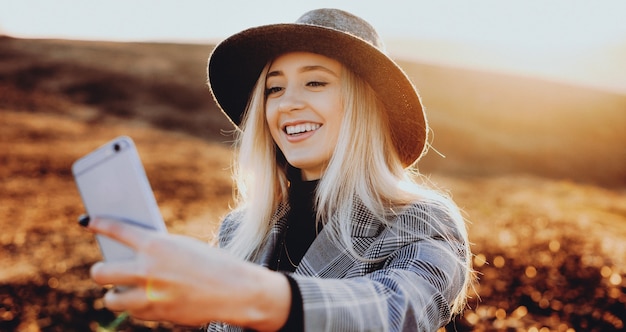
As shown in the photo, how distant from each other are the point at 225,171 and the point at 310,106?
1116cm

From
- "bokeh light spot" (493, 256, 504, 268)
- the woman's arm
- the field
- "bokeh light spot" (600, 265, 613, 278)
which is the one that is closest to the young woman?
the woman's arm

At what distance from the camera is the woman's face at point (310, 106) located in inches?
91.0

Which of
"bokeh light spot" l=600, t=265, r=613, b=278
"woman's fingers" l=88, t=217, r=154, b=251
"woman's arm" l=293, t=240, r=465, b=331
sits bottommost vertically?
"bokeh light spot" l=600, t=265, r=613, b=278

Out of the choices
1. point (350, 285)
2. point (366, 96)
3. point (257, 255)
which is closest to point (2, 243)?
point (257, 255)

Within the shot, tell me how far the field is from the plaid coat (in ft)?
10.7

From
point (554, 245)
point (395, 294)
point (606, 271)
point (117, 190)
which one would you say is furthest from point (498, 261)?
point (117, 190)

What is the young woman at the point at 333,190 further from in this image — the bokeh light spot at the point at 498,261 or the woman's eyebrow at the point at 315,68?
the bokeh light spot at the point at 498,261

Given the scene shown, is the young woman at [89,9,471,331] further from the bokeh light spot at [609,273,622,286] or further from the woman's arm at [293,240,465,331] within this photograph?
the bokeh light spot at [609,273,622,286]

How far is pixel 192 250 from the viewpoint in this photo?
947 mm

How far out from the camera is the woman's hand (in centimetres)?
94

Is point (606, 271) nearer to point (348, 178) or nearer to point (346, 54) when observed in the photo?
point (348, 178)

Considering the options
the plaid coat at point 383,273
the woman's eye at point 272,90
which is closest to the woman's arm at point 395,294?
the plaid coat at point 383,273

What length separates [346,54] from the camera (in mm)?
2209

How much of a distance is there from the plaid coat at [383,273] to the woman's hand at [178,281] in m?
0.19
